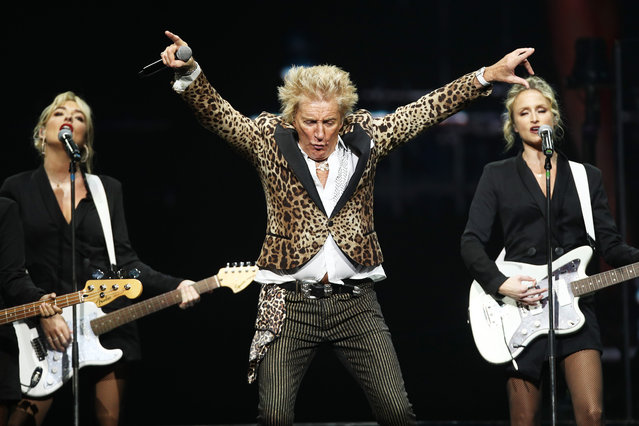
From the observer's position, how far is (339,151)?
12.9ft

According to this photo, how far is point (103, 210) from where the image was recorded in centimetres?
488

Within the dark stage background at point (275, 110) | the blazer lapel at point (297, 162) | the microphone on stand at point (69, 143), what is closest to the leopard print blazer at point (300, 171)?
the blazer lapel at point (297, 162)

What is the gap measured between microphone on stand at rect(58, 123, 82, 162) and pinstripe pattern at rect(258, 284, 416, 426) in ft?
4.54

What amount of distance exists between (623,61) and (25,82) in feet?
14.1

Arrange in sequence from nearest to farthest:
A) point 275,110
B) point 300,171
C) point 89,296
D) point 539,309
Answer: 1. point 300,171
2. point 539,309
3. point 89,296
4. point 275,110

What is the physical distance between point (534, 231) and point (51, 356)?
103 inches

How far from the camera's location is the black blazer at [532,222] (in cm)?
455

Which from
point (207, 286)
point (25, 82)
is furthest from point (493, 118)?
point (25, 82)

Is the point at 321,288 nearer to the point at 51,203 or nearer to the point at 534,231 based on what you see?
the point at 534,231

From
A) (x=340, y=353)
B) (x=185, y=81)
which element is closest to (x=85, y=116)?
(x=185, y=81)

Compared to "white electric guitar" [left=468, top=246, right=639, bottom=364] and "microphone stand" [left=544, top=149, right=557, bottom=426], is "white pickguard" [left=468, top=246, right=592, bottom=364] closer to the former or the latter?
"white electric guitar" [left=468, top=246, right=639, bottom=364]

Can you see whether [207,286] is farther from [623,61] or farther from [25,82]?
[623,61]

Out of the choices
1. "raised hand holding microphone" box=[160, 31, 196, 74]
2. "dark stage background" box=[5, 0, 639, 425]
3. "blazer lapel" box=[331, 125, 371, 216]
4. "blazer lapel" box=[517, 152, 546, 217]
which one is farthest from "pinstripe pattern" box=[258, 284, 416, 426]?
"dark stage background" box=[5, 0, 639, 425]

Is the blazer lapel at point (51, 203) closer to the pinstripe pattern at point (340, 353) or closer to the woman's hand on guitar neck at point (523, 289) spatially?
the pinstripe pattern at point (340, 353)
